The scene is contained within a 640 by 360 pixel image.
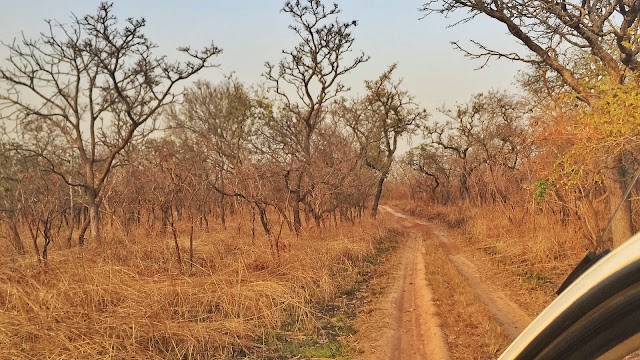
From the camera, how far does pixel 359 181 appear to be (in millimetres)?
19750

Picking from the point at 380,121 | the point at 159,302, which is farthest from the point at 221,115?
the point at 159,302

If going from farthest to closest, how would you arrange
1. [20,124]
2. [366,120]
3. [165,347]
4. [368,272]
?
[366,120], [20,124], [368,272], [165,347]

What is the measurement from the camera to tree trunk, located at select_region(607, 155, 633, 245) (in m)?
8.20

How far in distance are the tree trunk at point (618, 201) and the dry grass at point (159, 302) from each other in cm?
574

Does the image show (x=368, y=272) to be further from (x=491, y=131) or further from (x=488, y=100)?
(x=488, y=100)

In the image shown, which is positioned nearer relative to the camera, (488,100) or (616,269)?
(616,269)

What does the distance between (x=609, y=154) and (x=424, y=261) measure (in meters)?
6.79

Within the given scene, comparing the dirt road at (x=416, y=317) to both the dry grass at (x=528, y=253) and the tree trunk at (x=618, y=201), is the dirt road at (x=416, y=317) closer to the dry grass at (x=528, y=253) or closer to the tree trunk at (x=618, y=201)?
the dry grass at (x=528, y=253)

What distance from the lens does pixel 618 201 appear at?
331 inches

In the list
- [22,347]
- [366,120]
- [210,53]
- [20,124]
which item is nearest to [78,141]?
[20,124]

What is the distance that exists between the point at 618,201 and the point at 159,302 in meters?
8.93

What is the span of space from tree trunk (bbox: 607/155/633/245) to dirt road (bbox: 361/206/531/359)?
2564 millimetres

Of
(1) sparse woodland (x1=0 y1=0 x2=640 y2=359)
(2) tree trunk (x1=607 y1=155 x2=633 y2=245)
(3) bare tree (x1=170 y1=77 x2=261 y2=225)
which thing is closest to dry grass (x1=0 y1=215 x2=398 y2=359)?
(1) sparse woodland (x1=0 y1=0 x2=640 y2=359)

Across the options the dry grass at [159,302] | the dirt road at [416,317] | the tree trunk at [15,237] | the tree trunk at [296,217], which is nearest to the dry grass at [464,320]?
the dirt road at [416,317]
